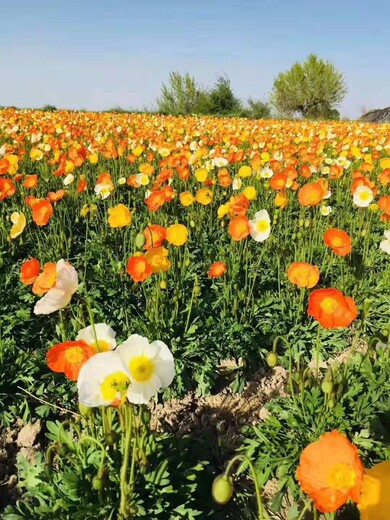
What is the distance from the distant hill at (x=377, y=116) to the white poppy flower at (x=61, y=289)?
24219mm

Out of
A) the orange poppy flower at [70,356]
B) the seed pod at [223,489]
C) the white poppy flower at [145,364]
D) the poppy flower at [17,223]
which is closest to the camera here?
the seed pod at [223,489]

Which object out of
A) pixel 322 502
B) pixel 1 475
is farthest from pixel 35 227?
pixel 322 502

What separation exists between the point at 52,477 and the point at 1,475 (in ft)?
2.43

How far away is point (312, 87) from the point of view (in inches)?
1459

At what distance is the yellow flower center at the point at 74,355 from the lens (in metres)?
1.39

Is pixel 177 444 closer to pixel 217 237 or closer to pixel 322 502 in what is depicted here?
pixel 322 502

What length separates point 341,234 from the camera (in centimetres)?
256


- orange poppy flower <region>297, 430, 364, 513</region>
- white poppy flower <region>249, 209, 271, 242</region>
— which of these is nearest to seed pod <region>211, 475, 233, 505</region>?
orange poppy flower <region>297, 430, 364, 513</region>

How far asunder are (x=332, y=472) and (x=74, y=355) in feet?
2.46

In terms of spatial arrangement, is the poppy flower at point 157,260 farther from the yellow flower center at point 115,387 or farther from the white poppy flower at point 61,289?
the yellow flower center at point 115,387

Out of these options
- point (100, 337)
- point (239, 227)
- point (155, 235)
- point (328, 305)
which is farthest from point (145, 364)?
point (239, 227)

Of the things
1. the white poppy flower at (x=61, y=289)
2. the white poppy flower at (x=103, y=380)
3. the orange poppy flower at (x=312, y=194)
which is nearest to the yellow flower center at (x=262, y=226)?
the orange poppy flower at (x=312, y=194)

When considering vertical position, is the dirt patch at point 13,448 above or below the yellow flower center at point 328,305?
below

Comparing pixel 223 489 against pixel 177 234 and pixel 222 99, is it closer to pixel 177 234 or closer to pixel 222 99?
pixel 177 234
